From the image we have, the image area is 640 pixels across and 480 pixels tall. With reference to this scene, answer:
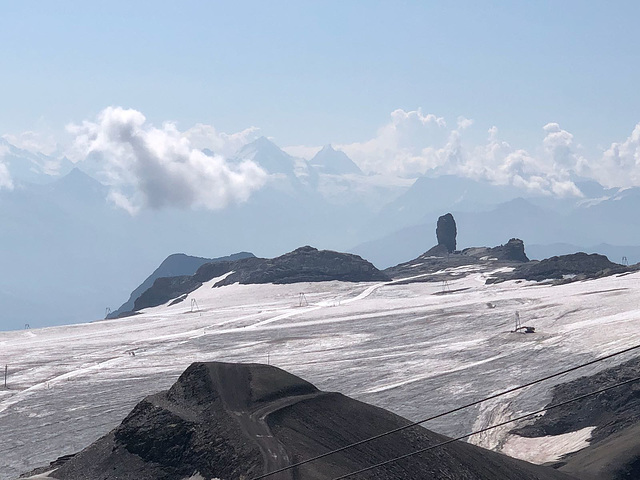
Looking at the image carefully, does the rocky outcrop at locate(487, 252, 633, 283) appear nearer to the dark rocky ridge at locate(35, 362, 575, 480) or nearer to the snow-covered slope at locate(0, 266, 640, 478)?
the snow-covered slope at locate(0, 266, 640, 478)

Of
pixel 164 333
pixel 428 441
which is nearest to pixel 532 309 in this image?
pixel 164 333

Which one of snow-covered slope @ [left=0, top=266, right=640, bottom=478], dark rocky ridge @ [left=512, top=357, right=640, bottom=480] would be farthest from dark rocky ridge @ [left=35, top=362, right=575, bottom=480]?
snow-covered slope @ [left=0, top=266, right=640, bottom=478]

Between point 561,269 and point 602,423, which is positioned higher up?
point 561,269

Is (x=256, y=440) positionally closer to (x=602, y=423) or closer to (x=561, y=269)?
(x=602, y=423)

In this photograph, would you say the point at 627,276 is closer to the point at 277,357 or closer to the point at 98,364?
the point at 277,357

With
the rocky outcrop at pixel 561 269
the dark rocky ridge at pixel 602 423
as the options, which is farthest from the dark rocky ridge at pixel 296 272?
the dark rocky ridge at pixel 602 423

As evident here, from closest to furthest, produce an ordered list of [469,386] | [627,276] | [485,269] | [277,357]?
[469,386]
[277,357]
[627,276]
[485,269]

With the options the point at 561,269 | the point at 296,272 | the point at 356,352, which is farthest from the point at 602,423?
the point at 296,272
